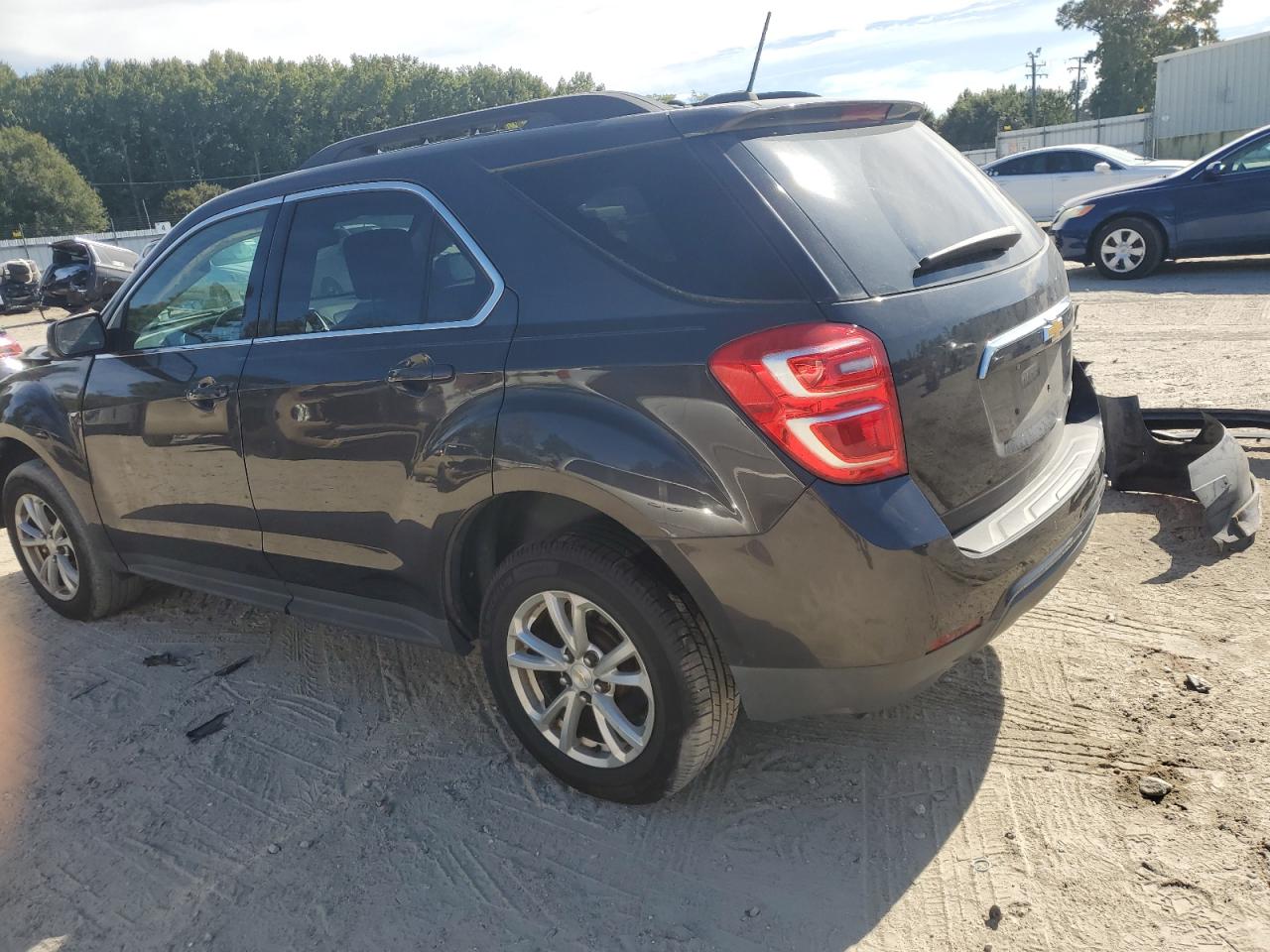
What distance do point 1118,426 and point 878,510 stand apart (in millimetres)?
2963

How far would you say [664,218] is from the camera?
2596 millimetres

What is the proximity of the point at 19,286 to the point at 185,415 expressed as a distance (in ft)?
69.1

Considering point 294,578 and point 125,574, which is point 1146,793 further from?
point 125,574

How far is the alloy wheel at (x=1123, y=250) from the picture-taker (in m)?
11.6

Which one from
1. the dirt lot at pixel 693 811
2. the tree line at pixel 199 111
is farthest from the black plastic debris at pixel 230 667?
the tree line at pixel 199 111

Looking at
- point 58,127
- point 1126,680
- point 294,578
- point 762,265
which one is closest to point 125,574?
point 294,578

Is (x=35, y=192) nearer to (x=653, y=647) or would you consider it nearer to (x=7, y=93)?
(x=7, y=93)

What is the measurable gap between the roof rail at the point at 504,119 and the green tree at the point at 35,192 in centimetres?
6798

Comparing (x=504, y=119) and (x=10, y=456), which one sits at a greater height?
(x=504, y=119)

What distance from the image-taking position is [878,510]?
232 centimetres

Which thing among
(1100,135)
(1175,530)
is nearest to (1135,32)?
(1100,135)

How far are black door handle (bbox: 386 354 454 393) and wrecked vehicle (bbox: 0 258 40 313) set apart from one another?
21609 millimetres

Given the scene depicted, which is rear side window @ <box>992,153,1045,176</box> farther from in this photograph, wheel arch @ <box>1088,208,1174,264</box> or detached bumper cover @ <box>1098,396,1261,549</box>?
detached bumper cover @ <box>1098,396,1261,549</box>

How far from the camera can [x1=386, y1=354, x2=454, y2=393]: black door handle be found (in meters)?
2.90
